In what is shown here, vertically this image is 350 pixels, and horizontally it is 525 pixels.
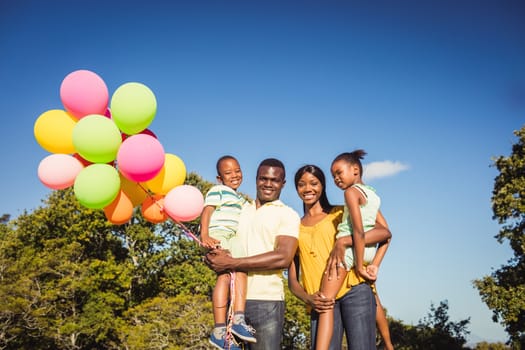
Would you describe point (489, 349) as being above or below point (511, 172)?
below

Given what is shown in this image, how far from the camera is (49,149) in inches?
167

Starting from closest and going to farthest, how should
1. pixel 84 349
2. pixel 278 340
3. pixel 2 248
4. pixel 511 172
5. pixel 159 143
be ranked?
1. pixel 278 340
2. pixel 159 143
3. pixel 511 172
4. pixel 2 248
5. pixel 84 349

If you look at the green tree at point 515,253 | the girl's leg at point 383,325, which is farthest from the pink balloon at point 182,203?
the green tree at point 515,253

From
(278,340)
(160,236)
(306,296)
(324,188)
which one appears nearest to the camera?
(278,340)

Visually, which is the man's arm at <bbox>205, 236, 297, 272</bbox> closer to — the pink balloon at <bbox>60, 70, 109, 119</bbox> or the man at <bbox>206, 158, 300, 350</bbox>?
the man at <bbox>206, 158, 300, 350</bbox>

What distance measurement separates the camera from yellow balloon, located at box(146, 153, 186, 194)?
438 cm

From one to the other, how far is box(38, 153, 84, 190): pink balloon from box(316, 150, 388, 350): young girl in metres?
2.56

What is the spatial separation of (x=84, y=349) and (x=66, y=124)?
784 inches

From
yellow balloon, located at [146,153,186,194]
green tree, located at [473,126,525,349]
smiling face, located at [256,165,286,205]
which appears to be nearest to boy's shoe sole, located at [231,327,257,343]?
smiling face, located at [256,165,286,205]

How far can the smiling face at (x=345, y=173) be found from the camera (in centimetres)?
367

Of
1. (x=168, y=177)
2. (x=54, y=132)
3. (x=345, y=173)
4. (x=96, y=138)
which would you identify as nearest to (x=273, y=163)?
(x=345, y=173)

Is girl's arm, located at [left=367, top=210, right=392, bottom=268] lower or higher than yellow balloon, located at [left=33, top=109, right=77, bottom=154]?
lower

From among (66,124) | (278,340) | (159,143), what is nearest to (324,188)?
(278,340)

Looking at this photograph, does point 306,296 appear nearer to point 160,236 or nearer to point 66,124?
point 66,124
